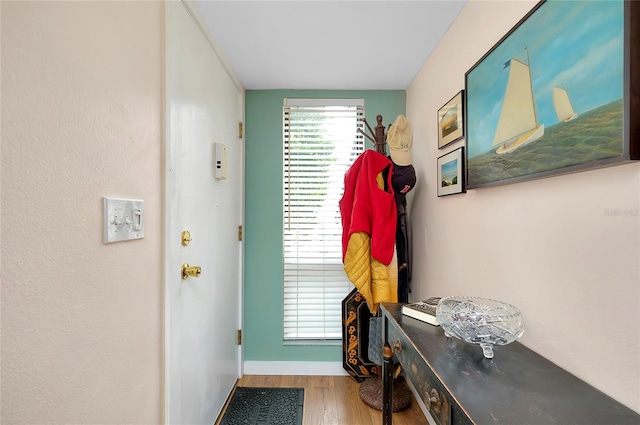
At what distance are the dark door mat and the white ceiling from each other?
2.29 m

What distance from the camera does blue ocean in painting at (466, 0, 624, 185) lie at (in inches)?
26.8

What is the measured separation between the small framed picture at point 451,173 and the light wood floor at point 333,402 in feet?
4.73

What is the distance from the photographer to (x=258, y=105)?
2.35 metres

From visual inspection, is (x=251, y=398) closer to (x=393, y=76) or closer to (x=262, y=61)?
(x=262, y=61)

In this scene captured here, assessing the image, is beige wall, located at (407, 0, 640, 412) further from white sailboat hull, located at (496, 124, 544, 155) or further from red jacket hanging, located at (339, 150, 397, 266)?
red jacket hanging, located at (339, 150, 397, 266)

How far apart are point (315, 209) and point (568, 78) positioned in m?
1.74

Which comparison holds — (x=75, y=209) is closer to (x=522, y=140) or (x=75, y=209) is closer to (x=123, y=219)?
(x=123, y=219)

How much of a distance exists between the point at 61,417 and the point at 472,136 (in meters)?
1.65

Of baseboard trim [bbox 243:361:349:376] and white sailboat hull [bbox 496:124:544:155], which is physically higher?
white sailboat hull [bbox 496:124:544:155]

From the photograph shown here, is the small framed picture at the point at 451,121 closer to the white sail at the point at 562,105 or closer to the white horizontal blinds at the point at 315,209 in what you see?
the white sail at the point at 562,105

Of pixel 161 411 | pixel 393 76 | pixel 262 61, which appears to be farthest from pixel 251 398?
pixel 393 76

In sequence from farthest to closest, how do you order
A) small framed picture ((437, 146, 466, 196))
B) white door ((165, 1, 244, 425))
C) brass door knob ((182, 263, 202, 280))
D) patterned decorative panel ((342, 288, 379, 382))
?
patterned decorative panel ((342, 288, 379, 382)), small framed picture ((437, 146, 466, 196)), brass door knob ((182, 263, 202, 280)), white door ((165, 1, 244, 425))

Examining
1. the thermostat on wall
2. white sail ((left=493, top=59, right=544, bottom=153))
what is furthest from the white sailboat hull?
the thermostat on wall

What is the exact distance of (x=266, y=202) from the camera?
7.73 feet
